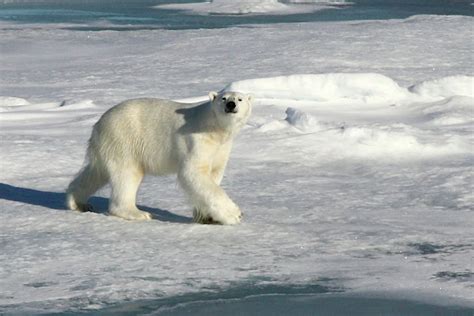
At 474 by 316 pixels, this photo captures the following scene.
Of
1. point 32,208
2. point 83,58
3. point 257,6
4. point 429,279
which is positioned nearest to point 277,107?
point 32,208

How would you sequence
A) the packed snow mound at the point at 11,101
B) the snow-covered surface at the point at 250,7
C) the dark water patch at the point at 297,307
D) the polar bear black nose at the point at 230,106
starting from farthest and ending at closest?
the snow-covered surface at the point at 250,7, the packed snow mound at the point at 11,101, the polar bear black nose at the point at 230,106, the dark water patch at the point at 297,307

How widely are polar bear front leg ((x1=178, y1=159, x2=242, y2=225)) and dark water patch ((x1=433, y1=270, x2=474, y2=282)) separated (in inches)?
42.4

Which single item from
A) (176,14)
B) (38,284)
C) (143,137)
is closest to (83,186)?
(143,137)

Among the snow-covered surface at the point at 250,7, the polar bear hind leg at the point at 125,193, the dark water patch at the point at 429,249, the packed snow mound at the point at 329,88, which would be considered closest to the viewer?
the dark water patch at the point at 429,249

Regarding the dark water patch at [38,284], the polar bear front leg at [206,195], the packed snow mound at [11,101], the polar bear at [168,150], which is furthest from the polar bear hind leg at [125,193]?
A: the packed snow mound at [11,101]

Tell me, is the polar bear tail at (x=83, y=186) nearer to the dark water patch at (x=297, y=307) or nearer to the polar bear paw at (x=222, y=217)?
the polar bear paw at (x=222, y=217)

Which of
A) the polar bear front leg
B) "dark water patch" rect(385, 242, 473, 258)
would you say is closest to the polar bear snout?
the polar bear front leg

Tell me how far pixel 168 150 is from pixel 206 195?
0.32 m

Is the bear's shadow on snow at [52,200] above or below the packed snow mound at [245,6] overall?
above

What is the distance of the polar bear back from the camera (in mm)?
4508

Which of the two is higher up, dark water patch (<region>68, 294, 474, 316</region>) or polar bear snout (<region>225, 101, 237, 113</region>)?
polar bear snout (<region>225, 101, 237, 113</region>)

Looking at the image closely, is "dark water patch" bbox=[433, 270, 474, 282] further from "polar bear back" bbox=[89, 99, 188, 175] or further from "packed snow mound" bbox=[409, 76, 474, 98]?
"packed snow mound" bbox=[409, 76, 474, 98]

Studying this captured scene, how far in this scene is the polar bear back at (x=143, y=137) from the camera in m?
4.51

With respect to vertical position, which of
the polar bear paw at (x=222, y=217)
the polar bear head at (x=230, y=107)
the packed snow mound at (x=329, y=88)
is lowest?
the packed snow mound at (x=329, y=88)
